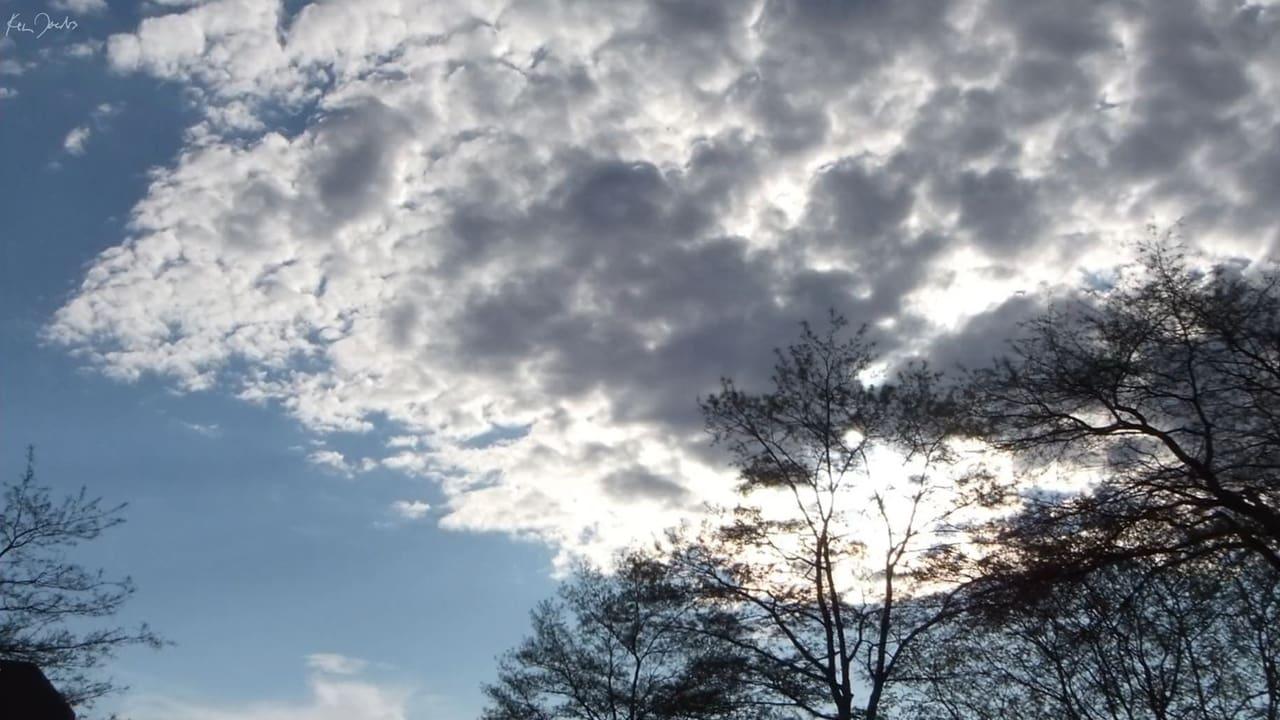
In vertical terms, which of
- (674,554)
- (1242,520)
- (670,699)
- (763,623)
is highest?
(674,554)

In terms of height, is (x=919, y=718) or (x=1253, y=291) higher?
(x=1253, y=291)

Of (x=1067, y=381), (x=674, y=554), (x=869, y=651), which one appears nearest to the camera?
(x=1067, y=381)

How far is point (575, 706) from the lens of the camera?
1332 inches

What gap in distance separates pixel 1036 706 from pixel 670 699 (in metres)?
8.52

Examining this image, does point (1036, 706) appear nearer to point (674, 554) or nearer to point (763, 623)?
point (763, 623)

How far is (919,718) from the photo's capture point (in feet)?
65.1

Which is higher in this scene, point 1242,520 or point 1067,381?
point 1067,381

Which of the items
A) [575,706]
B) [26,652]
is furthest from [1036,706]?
[26,652]

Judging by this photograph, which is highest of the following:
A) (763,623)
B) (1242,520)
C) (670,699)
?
(763,623)

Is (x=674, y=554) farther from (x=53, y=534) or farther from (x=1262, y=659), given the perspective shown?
(x=53, y=534)

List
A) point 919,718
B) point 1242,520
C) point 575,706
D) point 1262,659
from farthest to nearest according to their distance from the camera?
point 575,706 → point 919,718 → point 1262,659 → point 1242,520

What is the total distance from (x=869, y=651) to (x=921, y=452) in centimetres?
466

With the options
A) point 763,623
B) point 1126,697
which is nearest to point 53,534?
point 763,623

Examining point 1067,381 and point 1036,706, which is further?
point 1036,706
